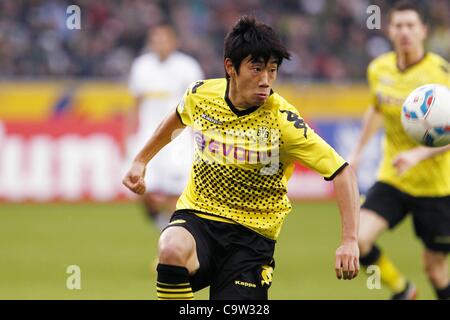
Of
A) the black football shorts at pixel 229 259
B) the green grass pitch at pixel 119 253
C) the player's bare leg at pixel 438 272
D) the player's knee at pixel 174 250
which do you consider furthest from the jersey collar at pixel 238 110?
the green grass pitch at pixel 119 253

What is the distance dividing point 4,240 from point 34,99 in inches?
218

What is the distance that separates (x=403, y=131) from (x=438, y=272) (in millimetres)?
1175

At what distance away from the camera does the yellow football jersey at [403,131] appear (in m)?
8.16

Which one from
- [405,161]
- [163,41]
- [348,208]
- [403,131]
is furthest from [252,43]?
[163,41]

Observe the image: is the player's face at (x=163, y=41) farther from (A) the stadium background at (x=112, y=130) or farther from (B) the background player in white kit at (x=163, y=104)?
(A) the stadium background at (x=112, y=130)

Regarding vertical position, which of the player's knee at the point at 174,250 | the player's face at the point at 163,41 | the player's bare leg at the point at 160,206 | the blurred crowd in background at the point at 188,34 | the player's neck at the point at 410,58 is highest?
the blurred crowd in background at the point at 188,34

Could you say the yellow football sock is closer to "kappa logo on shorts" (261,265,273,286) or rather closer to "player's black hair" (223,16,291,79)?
"kappa logo on shorts" (261,265,273,286)

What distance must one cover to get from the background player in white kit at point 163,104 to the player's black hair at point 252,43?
19.6 ft

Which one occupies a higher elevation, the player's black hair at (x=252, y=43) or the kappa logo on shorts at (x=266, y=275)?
the player's black hair at (x=252, y=43)

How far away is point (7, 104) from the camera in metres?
17.6

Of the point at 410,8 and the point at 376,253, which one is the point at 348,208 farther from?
the point at 410,8

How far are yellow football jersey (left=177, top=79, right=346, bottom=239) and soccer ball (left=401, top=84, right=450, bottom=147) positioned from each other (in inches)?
43.7

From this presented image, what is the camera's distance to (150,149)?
6320 millimetres
